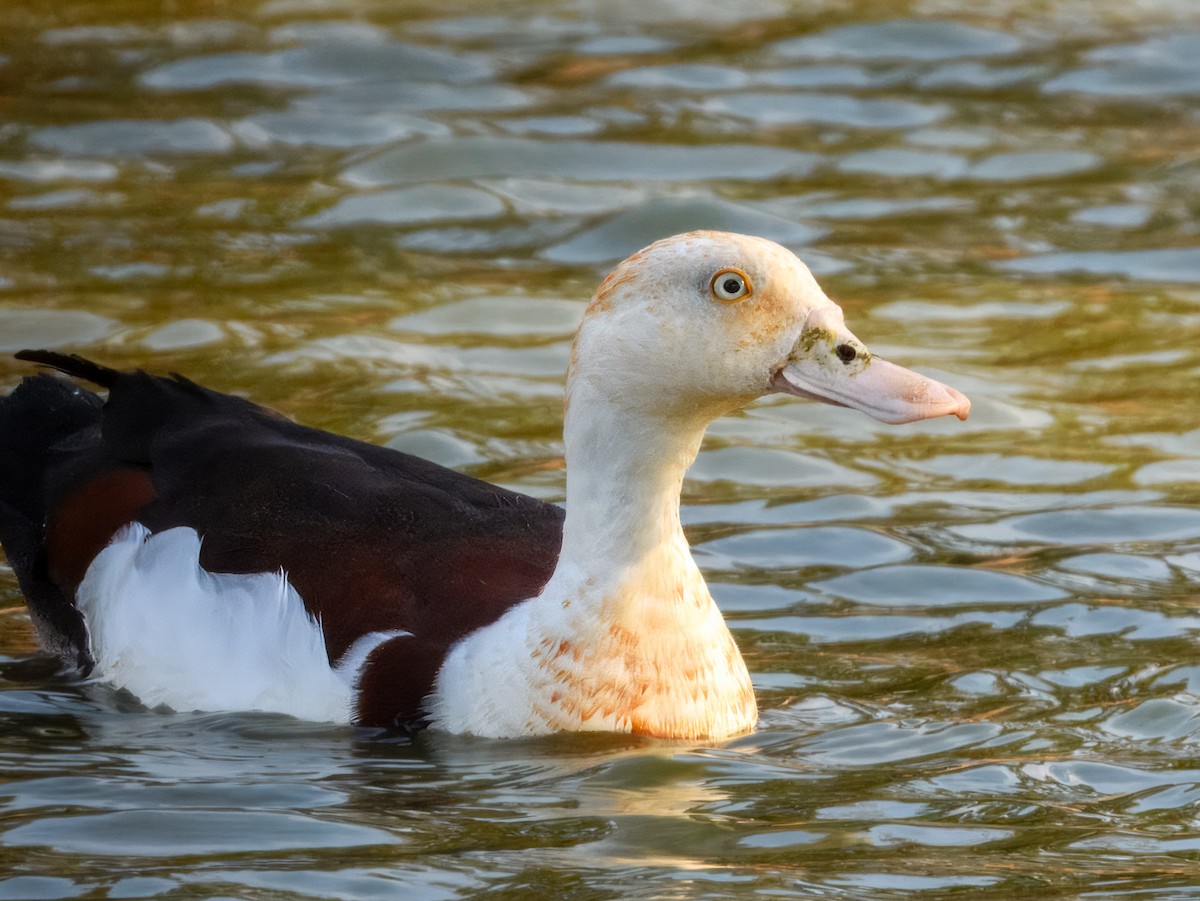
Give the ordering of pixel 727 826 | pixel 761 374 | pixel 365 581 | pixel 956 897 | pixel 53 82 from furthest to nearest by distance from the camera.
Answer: pixel 53 82 < pixel 365 581 < pixel 761 374 < pixel 727 826 < pixel 956 897

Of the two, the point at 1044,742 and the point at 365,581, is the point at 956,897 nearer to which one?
the point at 1044,742

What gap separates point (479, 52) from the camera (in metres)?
14.1

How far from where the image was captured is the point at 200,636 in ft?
20.4

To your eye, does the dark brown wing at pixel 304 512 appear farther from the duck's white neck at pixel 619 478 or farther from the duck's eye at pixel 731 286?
the duck's eye at pixel 731 286

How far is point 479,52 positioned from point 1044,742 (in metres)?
9.13

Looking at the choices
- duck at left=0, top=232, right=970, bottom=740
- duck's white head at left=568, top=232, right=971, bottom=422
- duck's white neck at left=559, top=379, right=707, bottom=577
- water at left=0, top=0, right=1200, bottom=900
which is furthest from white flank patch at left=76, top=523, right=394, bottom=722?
duck's white head at left=568, top=232, right=971, bottom=422

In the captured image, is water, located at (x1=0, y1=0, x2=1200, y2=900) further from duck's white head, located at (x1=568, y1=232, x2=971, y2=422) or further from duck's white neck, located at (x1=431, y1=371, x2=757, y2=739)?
duck's white head, located at (x1=568, y1=232, x2=971, y2=422)

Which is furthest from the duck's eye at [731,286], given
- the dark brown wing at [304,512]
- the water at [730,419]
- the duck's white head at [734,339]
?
the water at [730,419]

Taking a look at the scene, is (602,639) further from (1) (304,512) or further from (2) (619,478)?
(1) (304,512)

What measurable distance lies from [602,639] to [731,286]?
1016mm

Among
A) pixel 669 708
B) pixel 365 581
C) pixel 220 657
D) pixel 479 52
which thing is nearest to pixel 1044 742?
pixel 669 708

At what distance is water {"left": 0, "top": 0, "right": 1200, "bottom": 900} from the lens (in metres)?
5.14

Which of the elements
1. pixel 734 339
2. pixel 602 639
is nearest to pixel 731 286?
pixel 734 339

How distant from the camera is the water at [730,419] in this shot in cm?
514
